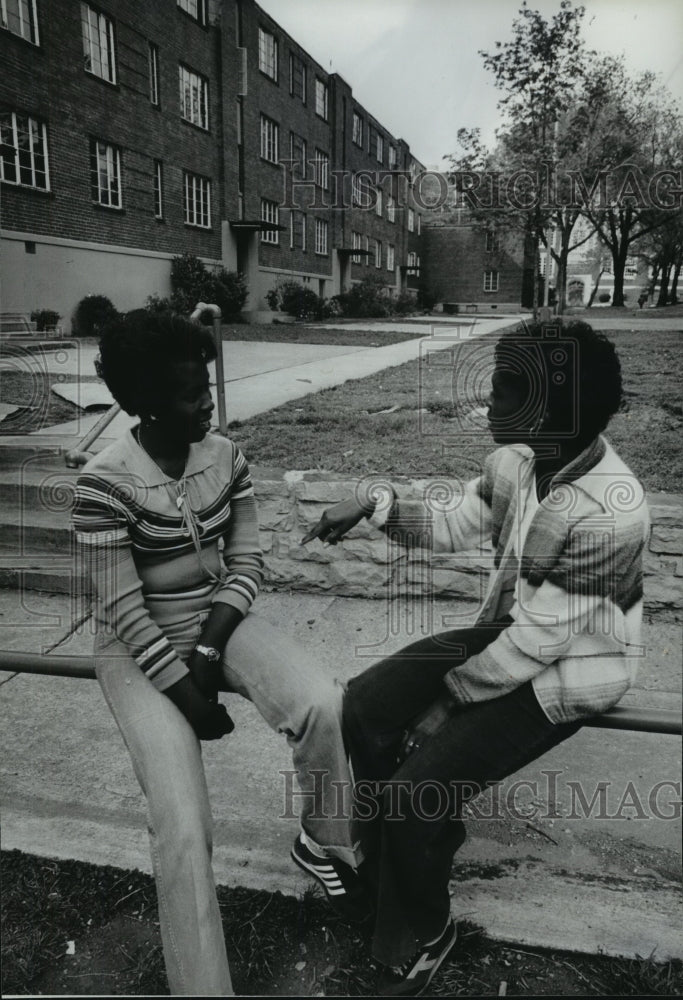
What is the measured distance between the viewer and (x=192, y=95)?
20.7ft

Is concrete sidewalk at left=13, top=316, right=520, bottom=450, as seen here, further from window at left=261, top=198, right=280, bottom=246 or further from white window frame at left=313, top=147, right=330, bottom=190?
white window frame at left=313, top=147, right=330, bottom=190

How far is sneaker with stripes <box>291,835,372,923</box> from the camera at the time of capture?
1.75m

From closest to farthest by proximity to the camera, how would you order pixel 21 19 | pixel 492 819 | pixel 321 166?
pixel 492 819
pixel 21 19
pixel 321 166

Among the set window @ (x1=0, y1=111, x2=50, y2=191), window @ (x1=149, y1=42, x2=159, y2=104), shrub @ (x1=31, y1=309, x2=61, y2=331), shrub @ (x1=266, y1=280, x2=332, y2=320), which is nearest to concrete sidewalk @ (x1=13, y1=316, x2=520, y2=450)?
shrub @ (x1=31, y1=309, x2=61, y2=331)

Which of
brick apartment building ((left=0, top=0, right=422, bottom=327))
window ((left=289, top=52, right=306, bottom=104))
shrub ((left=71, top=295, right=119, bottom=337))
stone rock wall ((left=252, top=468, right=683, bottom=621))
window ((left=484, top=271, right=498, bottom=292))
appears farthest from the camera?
window ((left=289, top=52, right=306, bottom=104))

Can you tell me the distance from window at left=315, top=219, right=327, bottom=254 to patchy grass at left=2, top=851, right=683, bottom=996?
25644 millimetres

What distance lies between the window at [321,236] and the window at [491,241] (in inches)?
854

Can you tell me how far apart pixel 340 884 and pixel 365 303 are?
22982mm

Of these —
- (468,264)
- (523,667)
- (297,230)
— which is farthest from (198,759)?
(297,230)

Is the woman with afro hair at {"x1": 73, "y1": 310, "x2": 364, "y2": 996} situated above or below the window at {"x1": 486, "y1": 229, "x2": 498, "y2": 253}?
below

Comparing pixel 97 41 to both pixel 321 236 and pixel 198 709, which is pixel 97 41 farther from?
pixel 321 236

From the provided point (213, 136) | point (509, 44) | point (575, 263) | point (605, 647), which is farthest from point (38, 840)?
point (213, 136)

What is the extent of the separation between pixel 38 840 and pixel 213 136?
10.8 metres

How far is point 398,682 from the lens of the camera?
5.76ft
